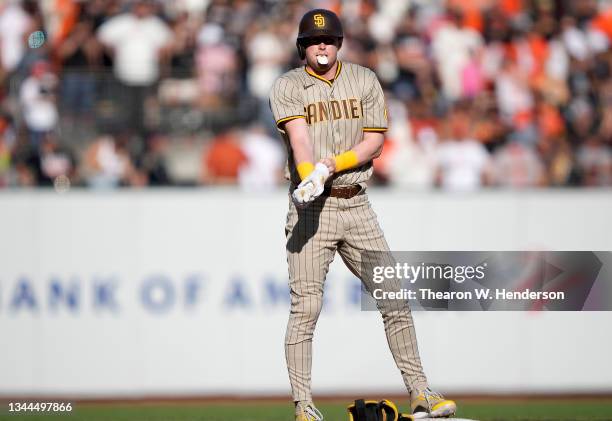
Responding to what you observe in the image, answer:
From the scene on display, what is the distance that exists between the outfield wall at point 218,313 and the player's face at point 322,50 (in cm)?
466

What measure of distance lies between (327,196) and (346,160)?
1.16ft

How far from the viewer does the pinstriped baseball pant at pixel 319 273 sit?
272 inches

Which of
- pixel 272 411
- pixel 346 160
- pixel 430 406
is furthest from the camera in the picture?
pixel 272 411

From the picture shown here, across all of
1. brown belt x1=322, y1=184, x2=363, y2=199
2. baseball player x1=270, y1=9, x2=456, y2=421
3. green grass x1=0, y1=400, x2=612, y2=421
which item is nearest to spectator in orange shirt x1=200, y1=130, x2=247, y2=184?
green grass x1=0, y1=400, x2=612, y2=421

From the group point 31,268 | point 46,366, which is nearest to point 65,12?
point 31,268

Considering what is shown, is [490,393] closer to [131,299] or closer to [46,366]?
[131,299]

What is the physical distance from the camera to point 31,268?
11.2 m

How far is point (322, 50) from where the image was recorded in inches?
268

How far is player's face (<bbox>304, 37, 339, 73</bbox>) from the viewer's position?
679cm

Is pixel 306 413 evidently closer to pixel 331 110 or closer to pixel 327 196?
pixel 327 196

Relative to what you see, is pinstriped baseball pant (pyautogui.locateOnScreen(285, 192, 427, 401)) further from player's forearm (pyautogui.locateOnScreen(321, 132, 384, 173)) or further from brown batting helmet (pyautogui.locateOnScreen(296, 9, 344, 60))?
brown batting helmet (pyautogui.locateOnScreen(296, 9, 344, 60))

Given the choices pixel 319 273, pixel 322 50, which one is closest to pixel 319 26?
pixel 322 50

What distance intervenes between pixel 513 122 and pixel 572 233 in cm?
198

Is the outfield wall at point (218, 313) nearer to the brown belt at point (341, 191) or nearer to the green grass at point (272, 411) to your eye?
the green grass at point (272, 411)
